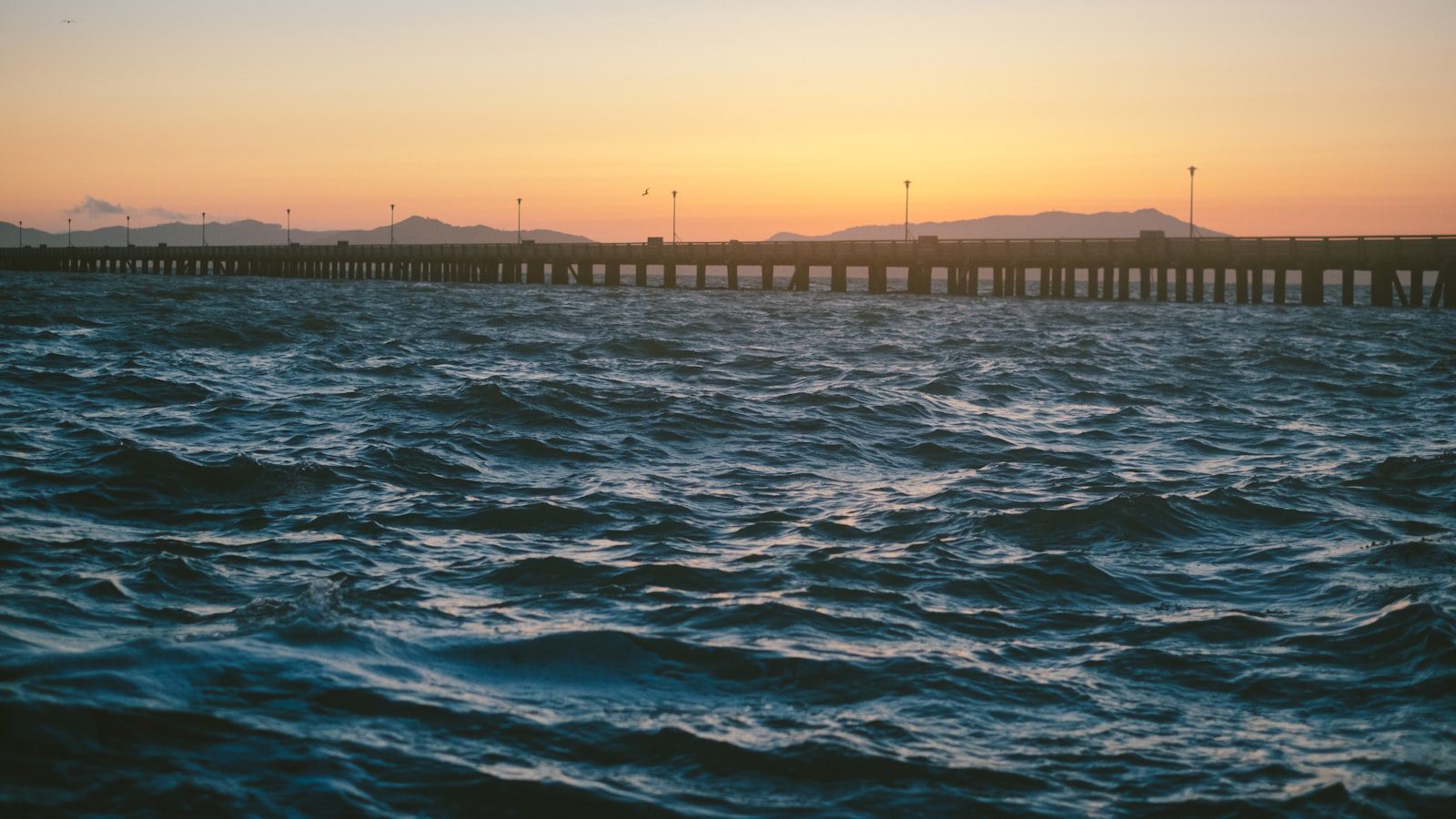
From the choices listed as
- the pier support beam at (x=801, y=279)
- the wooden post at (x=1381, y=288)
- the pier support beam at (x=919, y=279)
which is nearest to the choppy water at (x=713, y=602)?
the wooden post at (x=1381, y=288)

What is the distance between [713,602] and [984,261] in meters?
62.5

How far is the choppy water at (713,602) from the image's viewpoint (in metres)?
5.76

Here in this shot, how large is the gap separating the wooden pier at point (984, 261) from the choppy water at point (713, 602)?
37236 mm

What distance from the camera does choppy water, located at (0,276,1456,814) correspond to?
5758 millimetres

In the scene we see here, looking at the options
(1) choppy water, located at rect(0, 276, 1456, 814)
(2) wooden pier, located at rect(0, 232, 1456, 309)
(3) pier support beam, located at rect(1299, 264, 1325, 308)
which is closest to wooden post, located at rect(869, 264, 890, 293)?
(2) wooden pier, located at rect(0, 232, 1456, 309)

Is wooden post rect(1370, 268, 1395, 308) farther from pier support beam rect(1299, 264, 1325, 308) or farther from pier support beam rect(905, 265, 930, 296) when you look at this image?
pier support beam rect(905, 265, 930, 296)

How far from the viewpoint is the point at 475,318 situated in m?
43.6

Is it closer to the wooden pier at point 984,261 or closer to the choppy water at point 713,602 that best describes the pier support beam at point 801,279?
the wooden pier at point 984,261

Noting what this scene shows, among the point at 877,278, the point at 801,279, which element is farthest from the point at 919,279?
the point at 801,279

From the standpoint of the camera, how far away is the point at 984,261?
6906 cm

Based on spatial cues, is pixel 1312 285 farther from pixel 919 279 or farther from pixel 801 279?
pixel 801 279

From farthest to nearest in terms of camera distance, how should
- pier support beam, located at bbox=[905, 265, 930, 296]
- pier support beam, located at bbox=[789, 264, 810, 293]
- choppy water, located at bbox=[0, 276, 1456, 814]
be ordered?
1. pier support beam, located at bbox=[789, 264, 810, 293]
2. pier support beam, located at bbox=[905, 265, 930, 296]
3. choppy water, located at bbox=[0, 276, 1456, 814]

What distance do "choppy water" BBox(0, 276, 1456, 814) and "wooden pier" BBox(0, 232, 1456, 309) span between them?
3724 cm

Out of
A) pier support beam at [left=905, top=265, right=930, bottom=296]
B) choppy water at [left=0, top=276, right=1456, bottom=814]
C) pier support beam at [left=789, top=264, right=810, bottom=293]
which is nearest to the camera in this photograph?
choppy water at [left=0, top=276, right=1456, bottom=814]
